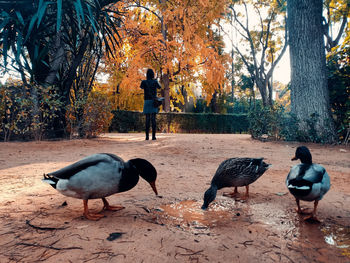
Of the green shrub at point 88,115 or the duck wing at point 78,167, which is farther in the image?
the green shrub at point 88,115

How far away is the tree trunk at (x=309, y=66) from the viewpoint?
855cm

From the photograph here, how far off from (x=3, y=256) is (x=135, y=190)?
1934mm

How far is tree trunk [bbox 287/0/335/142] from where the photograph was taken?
336 inches

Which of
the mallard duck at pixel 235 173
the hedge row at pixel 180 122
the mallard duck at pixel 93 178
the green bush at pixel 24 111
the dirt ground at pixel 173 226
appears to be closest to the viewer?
the dirt ground at pixel 173 226

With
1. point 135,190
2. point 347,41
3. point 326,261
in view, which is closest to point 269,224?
point 326,261

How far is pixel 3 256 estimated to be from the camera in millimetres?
1799

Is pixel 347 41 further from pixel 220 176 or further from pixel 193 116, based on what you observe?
pixel 193 116

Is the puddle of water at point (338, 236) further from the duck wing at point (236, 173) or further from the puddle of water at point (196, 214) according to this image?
the duck wing at point (236, 173)

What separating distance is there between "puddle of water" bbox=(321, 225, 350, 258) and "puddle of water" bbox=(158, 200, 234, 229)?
896mm

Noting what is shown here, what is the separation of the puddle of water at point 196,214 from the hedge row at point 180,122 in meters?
13.9

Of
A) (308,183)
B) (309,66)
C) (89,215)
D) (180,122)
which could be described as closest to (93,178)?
(89,215)

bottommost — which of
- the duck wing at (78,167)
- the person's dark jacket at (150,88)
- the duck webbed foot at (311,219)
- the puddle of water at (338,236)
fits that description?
the puddle of water at (338,236)

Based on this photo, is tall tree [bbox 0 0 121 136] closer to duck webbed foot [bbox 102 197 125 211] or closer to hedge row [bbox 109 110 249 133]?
duck webbed foot [bbox 102 197 125 211]

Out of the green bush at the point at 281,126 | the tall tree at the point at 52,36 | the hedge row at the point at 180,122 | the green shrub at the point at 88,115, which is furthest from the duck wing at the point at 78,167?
the hedge row at the point at 180,122
